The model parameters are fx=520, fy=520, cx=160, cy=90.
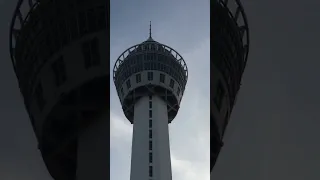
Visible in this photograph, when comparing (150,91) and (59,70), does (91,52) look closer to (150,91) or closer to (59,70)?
(59,70)

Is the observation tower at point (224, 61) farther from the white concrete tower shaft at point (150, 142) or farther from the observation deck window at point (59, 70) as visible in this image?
the white concrete tower shaft at point (150, 142)

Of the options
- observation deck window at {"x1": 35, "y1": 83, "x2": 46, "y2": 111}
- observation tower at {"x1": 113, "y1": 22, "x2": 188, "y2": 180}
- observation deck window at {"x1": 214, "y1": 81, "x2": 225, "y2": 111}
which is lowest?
observation deck window at {"x1": 35, "y1": 83, "x2": 46, "y2": 111}

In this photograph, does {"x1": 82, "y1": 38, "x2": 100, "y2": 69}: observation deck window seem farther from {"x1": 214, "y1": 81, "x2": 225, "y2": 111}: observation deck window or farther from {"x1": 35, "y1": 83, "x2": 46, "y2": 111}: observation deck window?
{"x1": 214, "y1": 81, "x2": 225, "y2": 111}: observation deck window

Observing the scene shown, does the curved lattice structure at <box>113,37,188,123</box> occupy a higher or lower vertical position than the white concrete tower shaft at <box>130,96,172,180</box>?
higher

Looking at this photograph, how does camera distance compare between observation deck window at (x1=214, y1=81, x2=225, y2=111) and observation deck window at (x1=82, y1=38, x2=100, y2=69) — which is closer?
observation deck window at (x1=82, y1=38, x2=100, y2=69)

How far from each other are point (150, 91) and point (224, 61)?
101ft

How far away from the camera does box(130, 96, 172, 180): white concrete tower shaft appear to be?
58812 mm

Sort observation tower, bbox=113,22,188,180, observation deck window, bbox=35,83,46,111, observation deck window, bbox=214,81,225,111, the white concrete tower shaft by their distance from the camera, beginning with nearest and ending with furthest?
observation deck window, bbox=35,83,46,111 → observation deck window, bbox=214,81,225,111 → the white concrete tower shaft → observation tower, bbox=113,22,188,180

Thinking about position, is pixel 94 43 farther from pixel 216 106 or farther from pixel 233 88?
pixel 233 88

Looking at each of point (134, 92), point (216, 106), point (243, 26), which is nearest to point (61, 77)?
point (216, 106)

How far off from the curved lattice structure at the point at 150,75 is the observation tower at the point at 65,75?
122 feet

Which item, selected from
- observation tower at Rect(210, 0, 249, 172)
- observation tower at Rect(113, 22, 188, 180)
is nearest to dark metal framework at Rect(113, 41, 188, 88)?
observation tower at Rect(113, 22, 188, 180)

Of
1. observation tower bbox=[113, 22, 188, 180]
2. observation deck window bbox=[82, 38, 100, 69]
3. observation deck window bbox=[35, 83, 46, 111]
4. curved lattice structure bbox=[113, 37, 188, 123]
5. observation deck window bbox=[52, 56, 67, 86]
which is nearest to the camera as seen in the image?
observation deck window bbox=[82, 38, 100, 69]

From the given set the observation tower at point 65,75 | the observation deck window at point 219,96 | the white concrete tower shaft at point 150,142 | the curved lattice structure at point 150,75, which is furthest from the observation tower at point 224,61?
the curved lattice structure at point 150,75
